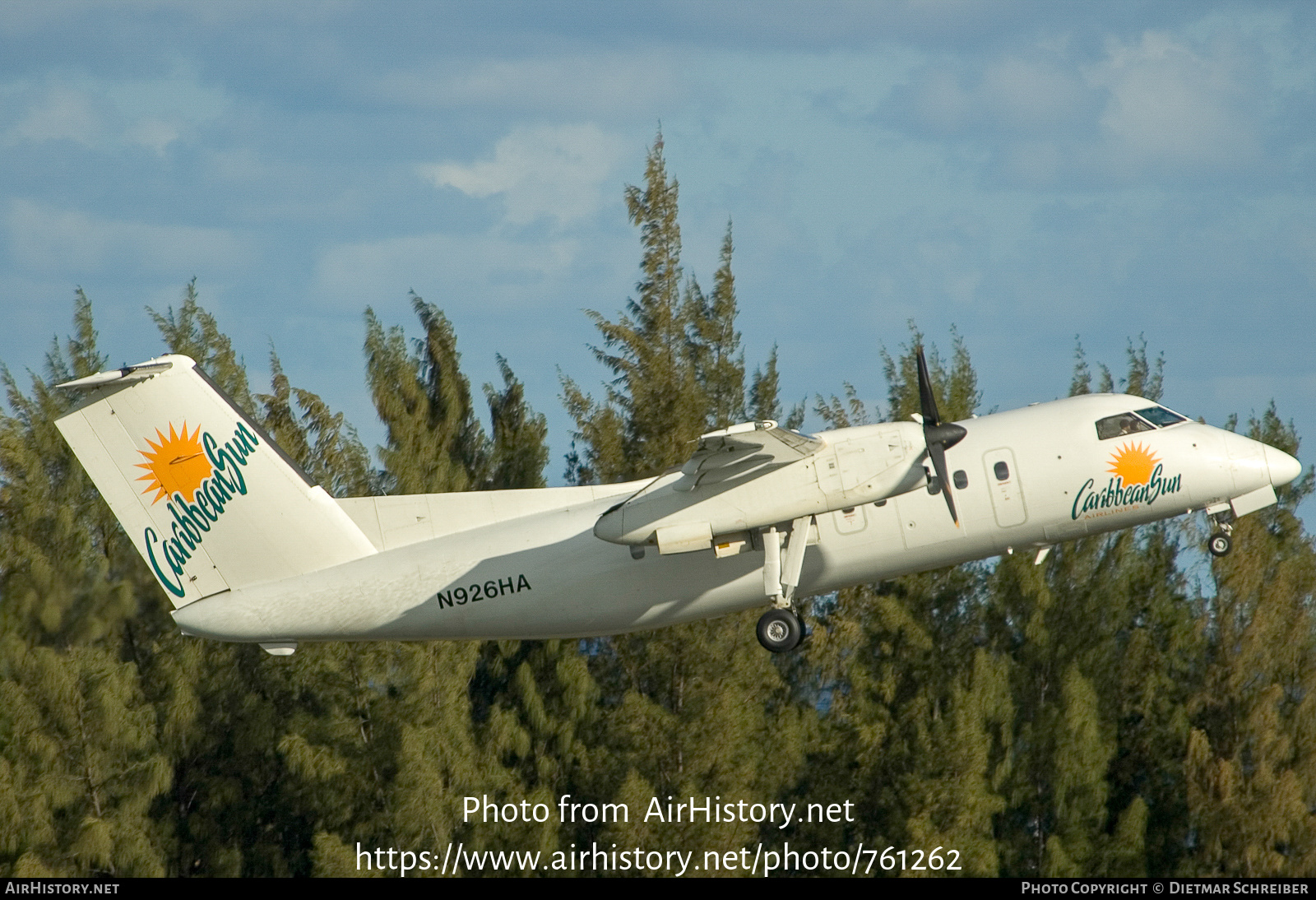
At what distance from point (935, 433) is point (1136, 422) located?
2.94 meters

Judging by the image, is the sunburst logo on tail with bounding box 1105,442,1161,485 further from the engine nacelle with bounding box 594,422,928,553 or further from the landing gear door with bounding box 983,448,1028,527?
the engine nacelle with bounding box 594,422,928,553

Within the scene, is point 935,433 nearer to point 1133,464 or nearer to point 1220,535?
point 1133,464

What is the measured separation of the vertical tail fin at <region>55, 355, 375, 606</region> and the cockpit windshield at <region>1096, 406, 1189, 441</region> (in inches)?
349

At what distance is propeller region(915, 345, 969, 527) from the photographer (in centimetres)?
1786

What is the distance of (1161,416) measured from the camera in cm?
1952

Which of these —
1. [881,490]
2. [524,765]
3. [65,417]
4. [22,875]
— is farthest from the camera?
[524,765]

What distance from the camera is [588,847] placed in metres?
34.6

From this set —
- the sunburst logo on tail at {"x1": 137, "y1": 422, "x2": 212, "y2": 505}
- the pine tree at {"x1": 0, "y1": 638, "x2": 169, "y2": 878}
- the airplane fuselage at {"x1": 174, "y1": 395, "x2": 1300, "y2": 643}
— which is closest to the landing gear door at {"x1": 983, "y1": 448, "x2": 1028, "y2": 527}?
the airplane fuselage at {"x1": 174, "y1": 395, "x2": 1300, "y2": 643}

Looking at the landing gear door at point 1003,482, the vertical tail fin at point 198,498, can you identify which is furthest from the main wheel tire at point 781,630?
the vertical tail fin at point 198,498

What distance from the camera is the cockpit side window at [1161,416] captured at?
63.6 ft

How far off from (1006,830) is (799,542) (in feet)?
63.0

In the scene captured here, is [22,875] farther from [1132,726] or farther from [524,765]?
[1132,726]

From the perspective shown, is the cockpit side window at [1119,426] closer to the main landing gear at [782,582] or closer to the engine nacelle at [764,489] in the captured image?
the engine nacelle at [764,489]

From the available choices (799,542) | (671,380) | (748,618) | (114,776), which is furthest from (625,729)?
(799,542)
